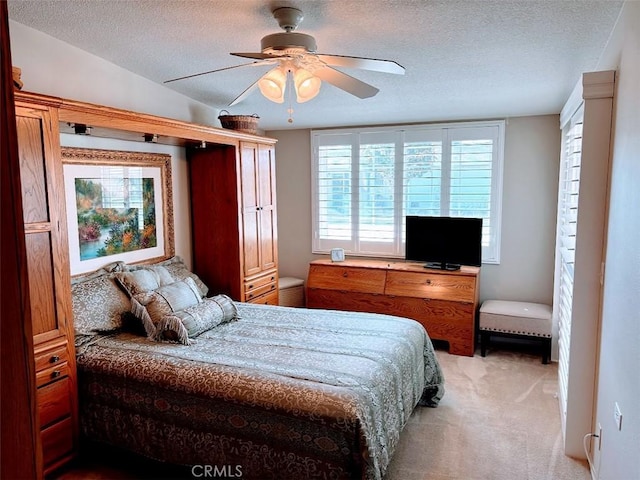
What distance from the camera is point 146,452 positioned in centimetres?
256

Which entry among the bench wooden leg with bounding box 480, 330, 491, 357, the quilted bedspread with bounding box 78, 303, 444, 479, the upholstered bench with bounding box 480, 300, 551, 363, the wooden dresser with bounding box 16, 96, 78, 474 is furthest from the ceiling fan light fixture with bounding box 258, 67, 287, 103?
the bench wooden leg with bounding box 480, 330, 491, 357

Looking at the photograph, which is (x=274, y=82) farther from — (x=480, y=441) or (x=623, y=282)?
(x=480, y=441)

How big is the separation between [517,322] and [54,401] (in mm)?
3738

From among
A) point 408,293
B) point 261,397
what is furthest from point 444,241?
point 261,397

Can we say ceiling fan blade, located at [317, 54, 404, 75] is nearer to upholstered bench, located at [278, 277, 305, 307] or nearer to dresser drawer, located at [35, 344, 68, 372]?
dresser drawer, located at [35, 344, 68, 372]

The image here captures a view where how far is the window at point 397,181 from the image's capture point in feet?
15.7

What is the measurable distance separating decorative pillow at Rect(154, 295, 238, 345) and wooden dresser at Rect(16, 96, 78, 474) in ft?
1.81

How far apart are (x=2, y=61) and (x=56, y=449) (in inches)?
105

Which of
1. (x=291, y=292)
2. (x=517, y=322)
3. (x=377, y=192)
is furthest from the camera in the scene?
(x=291, y=292)

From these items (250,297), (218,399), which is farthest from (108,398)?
(250,297)

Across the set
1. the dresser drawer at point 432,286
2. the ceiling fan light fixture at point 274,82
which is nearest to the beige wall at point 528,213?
the dresser drawer at point 432,286

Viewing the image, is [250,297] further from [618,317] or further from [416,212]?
[618,317]

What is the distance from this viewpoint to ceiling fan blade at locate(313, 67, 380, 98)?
94.7 inches

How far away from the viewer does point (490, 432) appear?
3.02 metres
